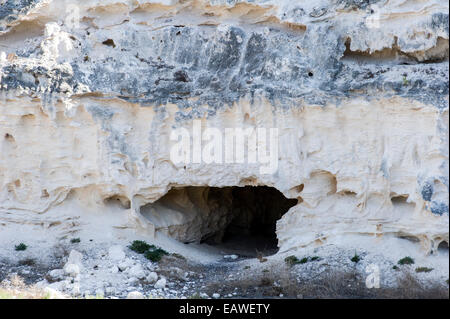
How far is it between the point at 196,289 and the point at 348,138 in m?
4.58

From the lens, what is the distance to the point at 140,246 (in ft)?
50.0

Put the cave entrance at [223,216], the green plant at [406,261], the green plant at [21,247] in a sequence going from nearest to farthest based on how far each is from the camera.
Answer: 1. the green plant at [406,261]
2. the green plant at [21,247]
3. the cave entrance at [223,216]

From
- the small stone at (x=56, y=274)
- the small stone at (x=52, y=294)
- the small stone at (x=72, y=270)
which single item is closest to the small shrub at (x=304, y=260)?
the small stone at (x=72, y=270)

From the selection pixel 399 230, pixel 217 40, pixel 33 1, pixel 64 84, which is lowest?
pixel 399 230

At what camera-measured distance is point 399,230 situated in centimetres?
1348

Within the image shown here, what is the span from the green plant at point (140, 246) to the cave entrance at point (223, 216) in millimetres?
809

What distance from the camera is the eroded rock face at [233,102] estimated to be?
13.6 meters

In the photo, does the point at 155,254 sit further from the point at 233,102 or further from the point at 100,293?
the point at 233,102

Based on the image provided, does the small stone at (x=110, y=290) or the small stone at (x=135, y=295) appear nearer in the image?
the small stone at (x=135, y=295)

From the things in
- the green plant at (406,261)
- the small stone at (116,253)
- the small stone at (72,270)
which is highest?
the green plant at (406,261)

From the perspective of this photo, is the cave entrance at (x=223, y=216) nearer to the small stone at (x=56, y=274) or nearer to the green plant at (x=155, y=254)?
the green plant at (x=155, y=254)

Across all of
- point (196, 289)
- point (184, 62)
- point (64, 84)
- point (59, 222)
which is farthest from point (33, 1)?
point (196, 289)

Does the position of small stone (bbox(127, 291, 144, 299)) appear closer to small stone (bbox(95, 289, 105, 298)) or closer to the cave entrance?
small stone (bbox(95, 289, 105, 298))
